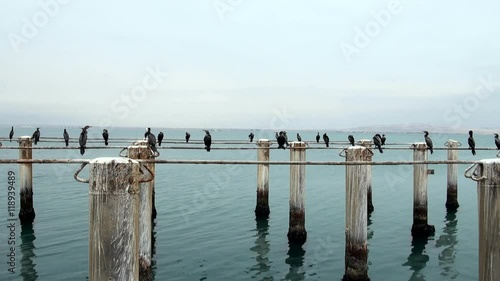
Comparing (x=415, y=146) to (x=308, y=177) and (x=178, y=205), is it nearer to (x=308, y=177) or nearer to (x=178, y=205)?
(x=178, y=205)

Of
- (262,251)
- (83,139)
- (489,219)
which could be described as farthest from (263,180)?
(489,219)

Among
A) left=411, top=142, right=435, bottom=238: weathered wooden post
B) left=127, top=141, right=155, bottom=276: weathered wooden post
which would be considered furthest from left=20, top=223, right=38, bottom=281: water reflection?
left=411, top=142, right=435, bottom=238: weathered wooden post

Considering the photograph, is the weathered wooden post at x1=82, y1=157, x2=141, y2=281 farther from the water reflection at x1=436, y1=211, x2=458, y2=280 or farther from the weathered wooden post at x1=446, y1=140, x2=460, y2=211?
the weathered wooden post at x1=446, y1=140, x2=460, y2=211

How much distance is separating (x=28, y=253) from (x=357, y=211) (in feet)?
36.0

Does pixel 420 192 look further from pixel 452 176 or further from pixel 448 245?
pixel 452 176

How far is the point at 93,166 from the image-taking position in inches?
184

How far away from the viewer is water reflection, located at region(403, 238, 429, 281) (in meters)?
12.3

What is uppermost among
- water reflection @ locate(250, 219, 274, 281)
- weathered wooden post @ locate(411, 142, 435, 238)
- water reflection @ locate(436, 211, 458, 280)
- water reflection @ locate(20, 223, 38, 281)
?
weathered wooden post @ locate(411, 142, 435, 238)

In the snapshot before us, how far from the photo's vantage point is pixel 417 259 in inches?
532

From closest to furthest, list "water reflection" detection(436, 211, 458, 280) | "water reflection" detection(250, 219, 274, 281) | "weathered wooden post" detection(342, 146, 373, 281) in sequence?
"weathered wooden post" detection(342, 146, 373, 281)
"water reflection" detection(250, 219, 274, 281)
"water reflection" detection(436, 211, 458, 280)

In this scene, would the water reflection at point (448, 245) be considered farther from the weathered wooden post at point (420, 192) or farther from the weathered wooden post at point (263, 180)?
the weathered wooden post at point (263, 180)

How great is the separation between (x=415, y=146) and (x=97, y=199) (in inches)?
474

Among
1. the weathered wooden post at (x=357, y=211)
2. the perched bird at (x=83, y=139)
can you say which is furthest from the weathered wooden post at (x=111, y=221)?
the perched bird at (x=83, y=139)

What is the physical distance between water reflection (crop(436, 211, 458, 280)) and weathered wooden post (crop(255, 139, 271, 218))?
22.3 feet
